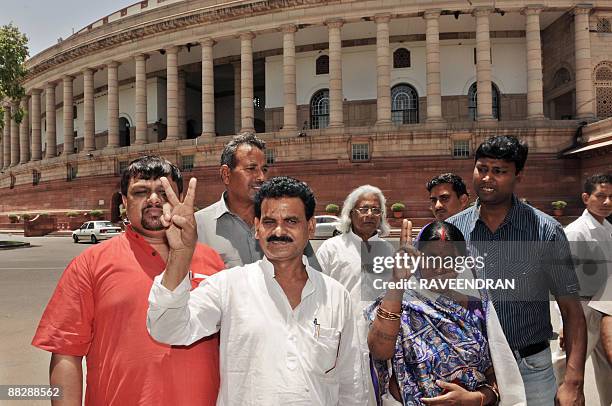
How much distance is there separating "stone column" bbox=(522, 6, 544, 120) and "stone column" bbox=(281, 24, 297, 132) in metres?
14.9

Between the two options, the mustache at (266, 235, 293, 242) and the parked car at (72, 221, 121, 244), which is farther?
the parked car at (72, 221, 121, 244)

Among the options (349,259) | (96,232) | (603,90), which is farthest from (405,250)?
(603,90)

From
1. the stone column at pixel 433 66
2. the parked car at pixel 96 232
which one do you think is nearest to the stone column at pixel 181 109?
the parked car at pixel 96 232

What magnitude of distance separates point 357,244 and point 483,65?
27.6 metres

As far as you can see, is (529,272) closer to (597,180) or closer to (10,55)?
(597,180)

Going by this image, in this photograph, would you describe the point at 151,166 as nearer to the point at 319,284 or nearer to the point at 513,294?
the point at 319,284

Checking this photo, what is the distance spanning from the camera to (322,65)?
3384cm

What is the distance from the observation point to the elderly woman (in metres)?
2.54

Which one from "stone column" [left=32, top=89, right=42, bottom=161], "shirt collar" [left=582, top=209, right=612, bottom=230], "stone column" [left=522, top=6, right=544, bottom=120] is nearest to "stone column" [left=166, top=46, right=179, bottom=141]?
"stone column" [left=32, top=89, right=42, bottom=161]

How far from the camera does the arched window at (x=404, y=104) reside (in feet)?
107

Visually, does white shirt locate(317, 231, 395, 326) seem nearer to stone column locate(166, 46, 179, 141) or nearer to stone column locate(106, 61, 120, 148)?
stone column locate(166, 46, 179, 141)

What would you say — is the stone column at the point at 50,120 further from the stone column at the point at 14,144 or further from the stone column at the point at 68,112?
the stone column at the point at 14,144

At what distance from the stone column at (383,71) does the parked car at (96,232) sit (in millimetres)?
17471

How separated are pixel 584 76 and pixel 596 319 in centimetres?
2932
